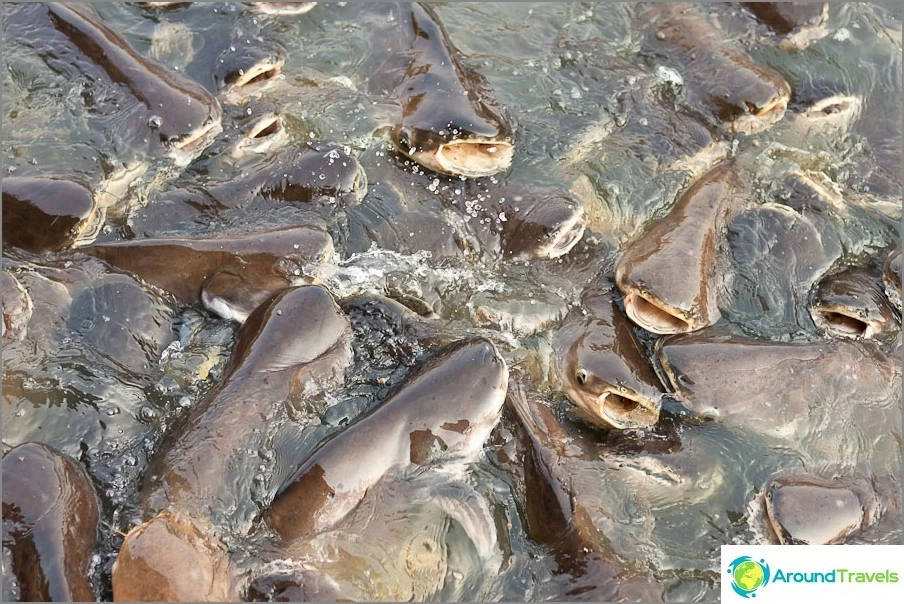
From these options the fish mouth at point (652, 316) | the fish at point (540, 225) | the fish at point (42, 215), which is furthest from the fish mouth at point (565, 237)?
the fish at point (42, 215)

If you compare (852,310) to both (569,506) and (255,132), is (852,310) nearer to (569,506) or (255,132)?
(569,506)

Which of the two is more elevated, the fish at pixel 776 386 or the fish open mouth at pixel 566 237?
the fish open mouth at pixel 566 237

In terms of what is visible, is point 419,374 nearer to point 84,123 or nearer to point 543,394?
point 543,394

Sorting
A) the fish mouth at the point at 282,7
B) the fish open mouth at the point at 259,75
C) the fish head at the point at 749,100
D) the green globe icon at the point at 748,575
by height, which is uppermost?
the fish head at the point at 749,100

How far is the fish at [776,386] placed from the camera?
4.60 metres

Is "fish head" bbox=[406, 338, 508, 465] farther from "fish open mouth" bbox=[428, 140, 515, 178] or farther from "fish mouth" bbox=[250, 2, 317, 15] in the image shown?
"fish mouth" bbox=[250, 2, 317, 15]

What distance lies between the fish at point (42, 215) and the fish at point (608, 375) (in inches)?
113

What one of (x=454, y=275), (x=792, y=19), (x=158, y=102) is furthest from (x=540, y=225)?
(x=792, y=19)

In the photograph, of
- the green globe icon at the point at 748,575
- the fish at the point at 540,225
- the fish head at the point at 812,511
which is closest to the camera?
the green globe icon at the point at 748,575

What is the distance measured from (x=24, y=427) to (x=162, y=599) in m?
1.41

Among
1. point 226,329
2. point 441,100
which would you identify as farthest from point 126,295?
point 441,100

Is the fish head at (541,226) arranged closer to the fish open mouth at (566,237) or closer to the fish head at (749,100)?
the fish open mouth at (566,237)

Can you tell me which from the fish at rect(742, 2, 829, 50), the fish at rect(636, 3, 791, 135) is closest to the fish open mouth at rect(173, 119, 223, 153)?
the fish at rect(636, 3, 791, 135)

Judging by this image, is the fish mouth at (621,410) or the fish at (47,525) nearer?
the fish at (47,525)
